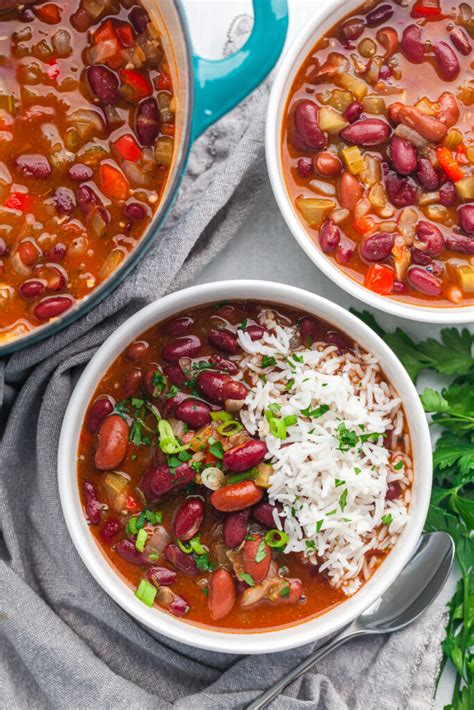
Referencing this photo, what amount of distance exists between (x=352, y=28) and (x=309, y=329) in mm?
939

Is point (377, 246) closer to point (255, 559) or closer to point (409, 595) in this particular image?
point (255, 559)

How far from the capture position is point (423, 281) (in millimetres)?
2678

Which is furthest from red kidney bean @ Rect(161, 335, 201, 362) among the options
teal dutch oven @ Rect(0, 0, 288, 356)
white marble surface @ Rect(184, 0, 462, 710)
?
teal dutch oven @ Rect(0, 0, 288, 356)

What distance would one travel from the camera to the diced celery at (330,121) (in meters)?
2.65

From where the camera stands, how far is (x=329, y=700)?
8.92ft

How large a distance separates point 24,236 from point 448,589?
177 cm

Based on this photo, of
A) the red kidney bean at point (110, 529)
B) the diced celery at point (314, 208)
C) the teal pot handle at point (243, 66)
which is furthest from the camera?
the diced celery at point (314, 208)

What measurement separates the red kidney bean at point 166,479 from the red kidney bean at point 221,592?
0.94ft

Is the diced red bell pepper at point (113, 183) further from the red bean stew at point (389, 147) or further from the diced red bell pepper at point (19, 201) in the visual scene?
the red bean stew at point (389, 147)

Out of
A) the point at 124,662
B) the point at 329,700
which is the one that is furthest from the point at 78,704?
the point at 329,700

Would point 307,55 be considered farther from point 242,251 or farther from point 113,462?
point 113,462

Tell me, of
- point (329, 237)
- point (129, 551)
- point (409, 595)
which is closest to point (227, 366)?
point (329, 237)

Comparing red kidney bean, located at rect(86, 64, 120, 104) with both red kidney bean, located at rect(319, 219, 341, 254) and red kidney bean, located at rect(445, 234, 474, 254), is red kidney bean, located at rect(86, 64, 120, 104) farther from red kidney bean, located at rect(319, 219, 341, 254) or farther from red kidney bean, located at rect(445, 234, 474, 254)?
red kidney bean, located at rect(445, 234, 474, 254)

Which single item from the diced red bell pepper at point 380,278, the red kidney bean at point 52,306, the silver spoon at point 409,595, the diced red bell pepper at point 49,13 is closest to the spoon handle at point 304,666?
the silver spoon at point 409,595
